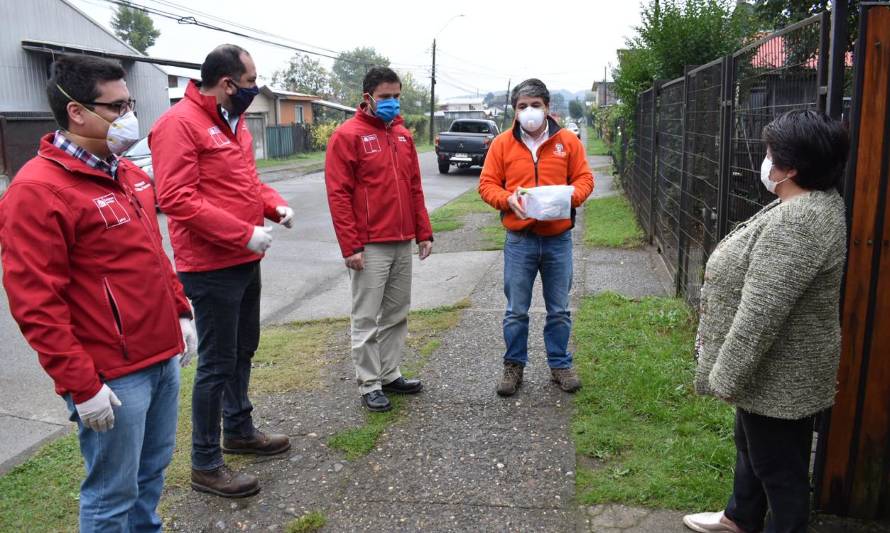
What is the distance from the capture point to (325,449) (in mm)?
4152

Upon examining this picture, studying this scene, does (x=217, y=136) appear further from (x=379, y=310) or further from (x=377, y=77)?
(x=379, y=310)

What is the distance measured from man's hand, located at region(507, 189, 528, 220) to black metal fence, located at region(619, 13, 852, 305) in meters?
1.31

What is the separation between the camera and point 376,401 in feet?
15.2

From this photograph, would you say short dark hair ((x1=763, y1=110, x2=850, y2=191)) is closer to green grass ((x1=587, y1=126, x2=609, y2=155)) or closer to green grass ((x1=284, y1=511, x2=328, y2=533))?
green grass ((x1=284, y1=511, x2=328, y2=533))

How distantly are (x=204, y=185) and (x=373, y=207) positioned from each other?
4.01 feet

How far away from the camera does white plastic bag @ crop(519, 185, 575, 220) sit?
14.6 ft

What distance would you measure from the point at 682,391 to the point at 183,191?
3.04 m

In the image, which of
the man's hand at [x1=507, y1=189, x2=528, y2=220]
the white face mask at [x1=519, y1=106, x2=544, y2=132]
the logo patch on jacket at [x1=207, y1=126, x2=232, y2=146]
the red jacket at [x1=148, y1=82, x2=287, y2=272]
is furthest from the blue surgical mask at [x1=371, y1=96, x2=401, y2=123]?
the logo patch on jacket at [x1=207, y1=126, x2=232, y2=146]

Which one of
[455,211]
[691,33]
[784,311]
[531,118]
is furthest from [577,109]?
[784,311]

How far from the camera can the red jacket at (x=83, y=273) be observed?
2.33 meters

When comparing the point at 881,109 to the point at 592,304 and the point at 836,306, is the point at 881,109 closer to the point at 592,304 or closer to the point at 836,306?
the point at 836,306

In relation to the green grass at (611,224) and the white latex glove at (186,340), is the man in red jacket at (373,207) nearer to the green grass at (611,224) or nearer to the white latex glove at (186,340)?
the white latex glove at (186,340)

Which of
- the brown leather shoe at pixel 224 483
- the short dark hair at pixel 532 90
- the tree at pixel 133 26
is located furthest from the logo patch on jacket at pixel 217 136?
the tree at pixel 133 26

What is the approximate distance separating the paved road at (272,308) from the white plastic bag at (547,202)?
10.4 feet
